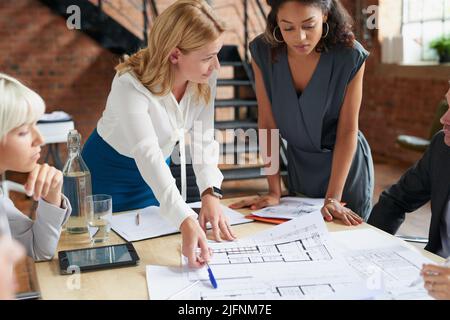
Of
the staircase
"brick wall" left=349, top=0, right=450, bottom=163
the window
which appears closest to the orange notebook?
the staircase

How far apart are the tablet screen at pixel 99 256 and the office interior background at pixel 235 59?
4045 mm

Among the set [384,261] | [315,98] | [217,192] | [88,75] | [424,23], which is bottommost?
[384,261]

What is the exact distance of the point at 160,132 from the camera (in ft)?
5.45

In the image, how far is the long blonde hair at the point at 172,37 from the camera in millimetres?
1520

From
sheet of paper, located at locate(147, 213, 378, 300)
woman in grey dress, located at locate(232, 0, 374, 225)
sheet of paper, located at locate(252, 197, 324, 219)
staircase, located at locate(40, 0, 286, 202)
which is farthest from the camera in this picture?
staircase, located at locate(40, 0, 286, 202)

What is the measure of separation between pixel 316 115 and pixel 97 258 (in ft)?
3.07

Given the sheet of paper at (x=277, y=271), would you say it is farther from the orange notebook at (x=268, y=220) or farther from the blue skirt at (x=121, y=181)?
the blue skirt at (x=121, y=181)

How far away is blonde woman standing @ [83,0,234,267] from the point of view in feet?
4.67

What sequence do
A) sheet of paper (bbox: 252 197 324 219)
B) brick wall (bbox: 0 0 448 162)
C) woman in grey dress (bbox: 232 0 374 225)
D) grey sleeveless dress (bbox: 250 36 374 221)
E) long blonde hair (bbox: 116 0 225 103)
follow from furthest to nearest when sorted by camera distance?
brick wall (bbox: 0 0 448 162) < grey sleeveless dress (bbox: 250 36 374 221) < woman in grey dress (bbox: 232 0 374 225) < sheet of paper (bbox: 252 197 324 219) < long blonde hair (bbox: 116 0 225 103)

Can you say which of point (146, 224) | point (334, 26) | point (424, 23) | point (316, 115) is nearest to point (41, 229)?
point (146, 224)

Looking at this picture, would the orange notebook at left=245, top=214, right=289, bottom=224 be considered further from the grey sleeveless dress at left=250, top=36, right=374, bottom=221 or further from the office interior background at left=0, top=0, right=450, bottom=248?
the office interior background at left=0, top=0, right=450, bottom=248

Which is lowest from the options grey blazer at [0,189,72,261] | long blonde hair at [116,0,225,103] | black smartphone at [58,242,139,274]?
black smartphone at [58,242,139,274]

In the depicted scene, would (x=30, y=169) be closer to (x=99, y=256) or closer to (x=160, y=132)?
(x=99, y=256)

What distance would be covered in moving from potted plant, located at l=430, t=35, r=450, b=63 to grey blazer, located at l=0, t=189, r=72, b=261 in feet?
16.9
